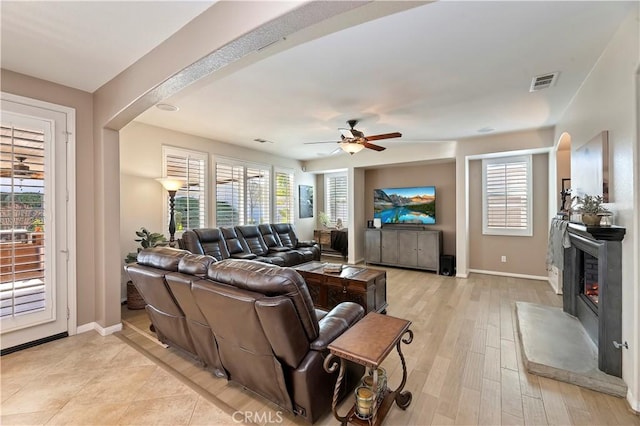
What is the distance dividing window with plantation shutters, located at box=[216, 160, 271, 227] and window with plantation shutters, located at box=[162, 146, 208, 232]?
0.31 m

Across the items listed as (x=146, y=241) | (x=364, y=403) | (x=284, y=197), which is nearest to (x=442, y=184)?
(x=284, y=197)

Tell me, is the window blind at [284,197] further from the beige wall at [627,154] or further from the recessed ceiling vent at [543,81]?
the beige wall at [627,154]

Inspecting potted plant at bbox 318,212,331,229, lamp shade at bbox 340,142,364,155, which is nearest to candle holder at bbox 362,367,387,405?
lamp shade at bbox 340,142,364,155

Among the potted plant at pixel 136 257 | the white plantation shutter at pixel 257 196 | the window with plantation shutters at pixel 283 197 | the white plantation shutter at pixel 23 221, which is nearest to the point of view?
the white plantation shutter at pixel 23 221

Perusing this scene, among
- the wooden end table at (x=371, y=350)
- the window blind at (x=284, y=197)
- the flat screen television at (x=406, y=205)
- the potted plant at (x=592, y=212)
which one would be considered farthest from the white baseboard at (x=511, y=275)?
the wooden end table at (x=371, y=350)

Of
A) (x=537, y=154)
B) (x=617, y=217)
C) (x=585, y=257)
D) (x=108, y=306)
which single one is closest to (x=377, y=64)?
(x=617, y=217)

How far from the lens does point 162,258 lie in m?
2.28

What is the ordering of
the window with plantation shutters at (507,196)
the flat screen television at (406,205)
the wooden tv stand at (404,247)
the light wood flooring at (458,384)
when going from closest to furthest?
the light wood flooring at (458,384), the window with plantation shutters at (507,196), the wooden tv stand at (404,247), the flat screen television at (406,205)

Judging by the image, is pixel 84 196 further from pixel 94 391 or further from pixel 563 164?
pixel 563 164

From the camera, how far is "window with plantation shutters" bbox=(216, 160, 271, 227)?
5.44 meters

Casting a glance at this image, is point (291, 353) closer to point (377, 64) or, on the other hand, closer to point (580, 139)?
point (377, 64)

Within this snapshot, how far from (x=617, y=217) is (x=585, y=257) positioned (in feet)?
3.97

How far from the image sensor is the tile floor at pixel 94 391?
1801 mm

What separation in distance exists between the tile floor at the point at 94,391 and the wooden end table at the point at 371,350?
0.85m
